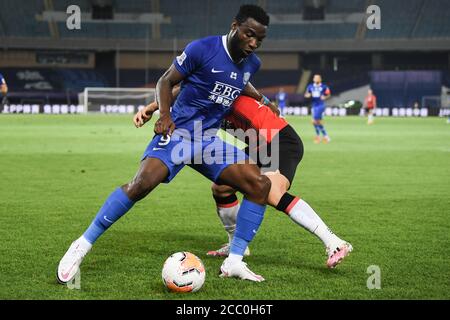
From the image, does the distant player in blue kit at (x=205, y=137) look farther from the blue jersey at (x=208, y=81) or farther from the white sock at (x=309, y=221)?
the white sock at (x=309, y=221)

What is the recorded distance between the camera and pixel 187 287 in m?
5.12

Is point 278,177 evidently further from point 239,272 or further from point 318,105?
point 318,105

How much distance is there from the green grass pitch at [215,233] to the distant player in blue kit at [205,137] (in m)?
0.38

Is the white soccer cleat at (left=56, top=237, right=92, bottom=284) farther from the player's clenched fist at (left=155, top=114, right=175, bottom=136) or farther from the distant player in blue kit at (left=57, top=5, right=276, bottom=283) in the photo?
the player's clenched fist at (left=155, top=114, right=175, bottom=136)

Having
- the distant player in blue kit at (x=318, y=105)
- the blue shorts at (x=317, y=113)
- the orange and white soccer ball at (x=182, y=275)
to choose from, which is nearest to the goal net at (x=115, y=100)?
the distant player in blue kit at (x=318, y=105)

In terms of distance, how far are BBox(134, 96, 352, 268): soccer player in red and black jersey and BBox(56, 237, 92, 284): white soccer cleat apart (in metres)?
1.19

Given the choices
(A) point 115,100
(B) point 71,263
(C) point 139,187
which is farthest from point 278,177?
(A) point 115,100

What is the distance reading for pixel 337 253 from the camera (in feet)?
19.2

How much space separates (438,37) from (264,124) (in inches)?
1990

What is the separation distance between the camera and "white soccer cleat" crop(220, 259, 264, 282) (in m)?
5.48

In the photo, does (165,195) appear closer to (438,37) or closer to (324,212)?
(324,212)

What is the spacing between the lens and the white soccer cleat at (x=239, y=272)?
5480 millimetres

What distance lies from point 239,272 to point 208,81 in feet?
5.02
